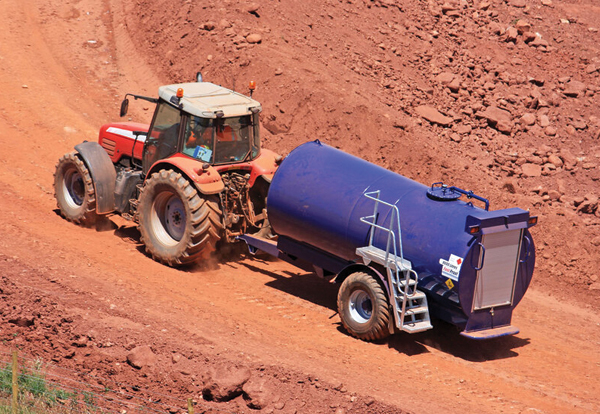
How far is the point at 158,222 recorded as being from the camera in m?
13.5

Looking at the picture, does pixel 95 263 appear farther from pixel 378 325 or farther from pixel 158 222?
pixel 378 325

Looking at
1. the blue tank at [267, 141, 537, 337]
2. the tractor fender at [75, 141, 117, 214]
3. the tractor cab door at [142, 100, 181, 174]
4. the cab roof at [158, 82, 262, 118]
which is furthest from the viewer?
the tractor fender at [75, 141, 117, 214]

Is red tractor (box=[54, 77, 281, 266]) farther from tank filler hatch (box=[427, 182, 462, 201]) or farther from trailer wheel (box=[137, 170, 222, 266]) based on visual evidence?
tank filler hatch (box=[427, 182, 462, 201])

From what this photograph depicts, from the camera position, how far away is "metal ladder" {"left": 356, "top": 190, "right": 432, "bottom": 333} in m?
10.7

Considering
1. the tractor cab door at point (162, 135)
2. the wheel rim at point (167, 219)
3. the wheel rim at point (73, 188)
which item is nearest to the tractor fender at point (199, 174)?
the tractor cab door at point (162, 135)

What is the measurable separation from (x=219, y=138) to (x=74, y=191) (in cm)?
355

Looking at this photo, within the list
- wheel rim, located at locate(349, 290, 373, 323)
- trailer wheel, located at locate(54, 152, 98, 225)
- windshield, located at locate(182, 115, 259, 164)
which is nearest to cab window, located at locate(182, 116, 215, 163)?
windshield, located at locate(182, 115, 259, 164)

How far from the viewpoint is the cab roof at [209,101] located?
42.0 feet

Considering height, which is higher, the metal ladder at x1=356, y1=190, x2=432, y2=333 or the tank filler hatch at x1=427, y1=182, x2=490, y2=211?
the tank filler hatch at x1=427, y1=182, x2=490, y2=211

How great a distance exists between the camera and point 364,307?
1155cm

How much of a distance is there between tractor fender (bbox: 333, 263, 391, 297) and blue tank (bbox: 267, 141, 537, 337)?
158 mm

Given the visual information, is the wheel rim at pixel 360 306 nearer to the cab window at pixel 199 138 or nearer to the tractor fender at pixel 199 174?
the tractor fender at pixel 199 174

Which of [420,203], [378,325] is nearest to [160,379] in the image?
[378,325]

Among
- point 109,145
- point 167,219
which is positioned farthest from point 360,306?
point 109,145
